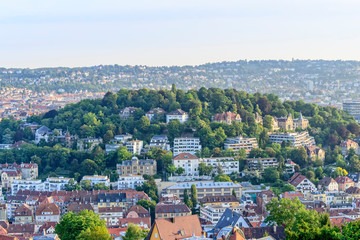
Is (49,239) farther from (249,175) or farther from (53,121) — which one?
(53,121)

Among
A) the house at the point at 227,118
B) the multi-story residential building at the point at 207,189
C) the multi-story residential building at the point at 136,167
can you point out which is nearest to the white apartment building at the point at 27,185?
the multi-story residential building at the point at 136,167

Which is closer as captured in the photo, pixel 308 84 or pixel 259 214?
pixel 259 214

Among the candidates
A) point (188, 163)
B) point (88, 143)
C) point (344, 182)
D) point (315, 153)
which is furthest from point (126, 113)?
point (344, 182)

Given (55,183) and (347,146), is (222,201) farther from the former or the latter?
(347,146)

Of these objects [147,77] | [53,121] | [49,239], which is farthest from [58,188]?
[147,77]

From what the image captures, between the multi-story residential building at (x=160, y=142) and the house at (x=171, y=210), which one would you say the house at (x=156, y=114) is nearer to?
the multi-story residential building at (x=160, y=142)

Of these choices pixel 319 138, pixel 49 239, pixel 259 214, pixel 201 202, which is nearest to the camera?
pixel 49 239

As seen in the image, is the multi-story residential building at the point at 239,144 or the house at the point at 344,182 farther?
the multi-story residential building at the point at 239,144
